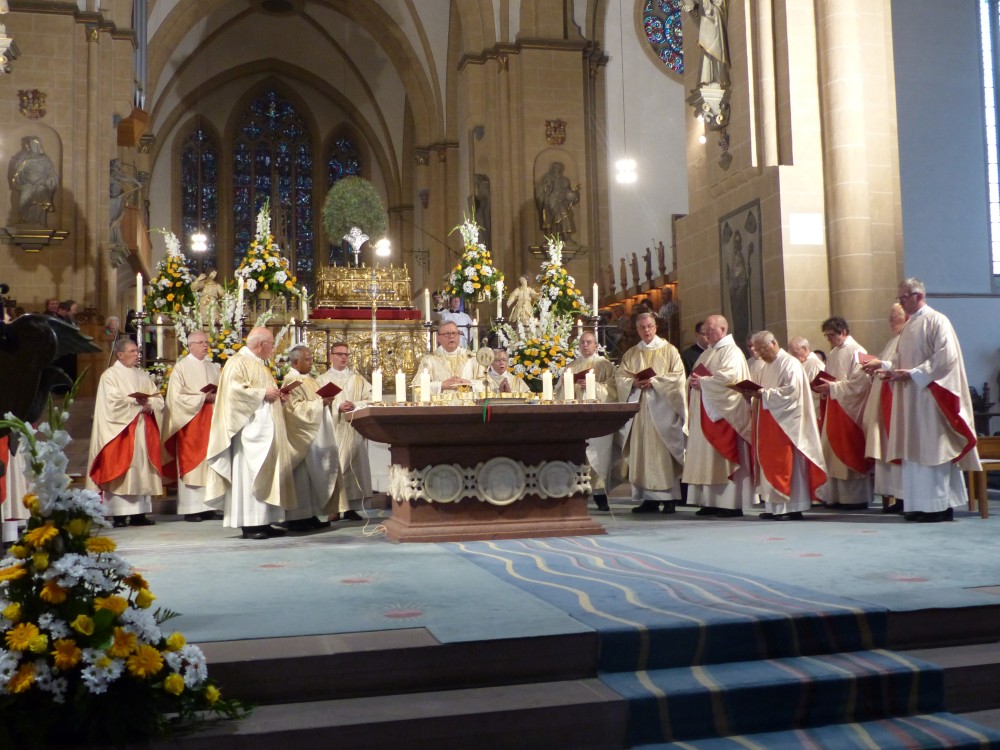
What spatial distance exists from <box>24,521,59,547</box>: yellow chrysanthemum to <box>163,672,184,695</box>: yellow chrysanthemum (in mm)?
562

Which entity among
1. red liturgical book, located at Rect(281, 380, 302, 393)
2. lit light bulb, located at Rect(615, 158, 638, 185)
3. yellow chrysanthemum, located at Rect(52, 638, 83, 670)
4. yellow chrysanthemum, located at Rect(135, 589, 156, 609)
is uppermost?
lit light bulb, located at Rect(615, 158, 638, 185)

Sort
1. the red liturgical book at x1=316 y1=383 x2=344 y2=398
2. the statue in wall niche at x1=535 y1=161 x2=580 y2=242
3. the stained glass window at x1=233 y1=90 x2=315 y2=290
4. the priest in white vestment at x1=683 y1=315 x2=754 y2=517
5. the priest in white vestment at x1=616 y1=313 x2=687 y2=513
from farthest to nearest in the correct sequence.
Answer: the stained glass window at x1=233 y1=90 x2=315 y2=290 → the statue in wall niche at x1=535 y1=161 x2=580 y2=242 → the priest in white vestment at x1=616 y1=313 x2=687 y2=513 → the priest in white vestment at x1=683 y1=315 x2=754 y2=517 → the red liturgical book at x1=316 y1=383 x2=344 y2=398

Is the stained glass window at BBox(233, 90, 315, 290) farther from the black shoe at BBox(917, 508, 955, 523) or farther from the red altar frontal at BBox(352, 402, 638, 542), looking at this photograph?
the black shoe at BBox(917, 508, 955, 523)

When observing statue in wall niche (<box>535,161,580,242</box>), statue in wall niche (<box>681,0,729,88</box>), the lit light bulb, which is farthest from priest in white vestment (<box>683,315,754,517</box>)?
statue in wall niche (<box>535,161,580,242</box>)

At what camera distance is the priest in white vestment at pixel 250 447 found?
7500 millimetres

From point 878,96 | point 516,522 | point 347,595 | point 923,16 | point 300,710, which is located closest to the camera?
point 300,710

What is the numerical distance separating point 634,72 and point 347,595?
17.4m

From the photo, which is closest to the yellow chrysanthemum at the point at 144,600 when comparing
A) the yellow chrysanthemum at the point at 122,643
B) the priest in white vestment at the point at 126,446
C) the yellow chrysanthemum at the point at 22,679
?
the yellow chrysanthemum at the point at 122,643

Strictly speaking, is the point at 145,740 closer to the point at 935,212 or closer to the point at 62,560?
the point at 62,560

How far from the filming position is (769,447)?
26.3 ft

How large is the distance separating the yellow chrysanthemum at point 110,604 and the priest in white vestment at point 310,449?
4.72 metres

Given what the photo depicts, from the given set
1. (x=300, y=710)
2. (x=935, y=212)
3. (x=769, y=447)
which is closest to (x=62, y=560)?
(x=300, y=710)

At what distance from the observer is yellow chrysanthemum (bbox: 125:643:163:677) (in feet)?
10.2

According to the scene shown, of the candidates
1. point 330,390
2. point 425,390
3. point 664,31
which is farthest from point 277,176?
point 425,390
